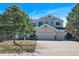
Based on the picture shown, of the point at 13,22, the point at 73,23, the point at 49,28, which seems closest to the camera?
the point at 13,22

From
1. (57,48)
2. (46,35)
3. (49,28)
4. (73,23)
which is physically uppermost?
(73,23)

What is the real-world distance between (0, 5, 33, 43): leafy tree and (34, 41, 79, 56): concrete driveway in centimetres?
84

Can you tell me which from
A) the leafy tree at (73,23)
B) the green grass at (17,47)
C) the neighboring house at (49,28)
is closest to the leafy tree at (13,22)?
the green grass at (17,47)

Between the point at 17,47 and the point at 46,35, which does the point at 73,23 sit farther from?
the point at 17,47

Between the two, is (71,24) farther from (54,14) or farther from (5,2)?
(5,2)

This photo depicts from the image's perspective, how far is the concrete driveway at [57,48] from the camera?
1291cm

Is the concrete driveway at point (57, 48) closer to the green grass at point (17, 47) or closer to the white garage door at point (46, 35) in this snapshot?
the white garage door at point (46, 35)

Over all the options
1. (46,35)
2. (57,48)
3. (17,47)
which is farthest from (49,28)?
(17,47)

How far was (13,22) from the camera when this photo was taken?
13094 millimetres

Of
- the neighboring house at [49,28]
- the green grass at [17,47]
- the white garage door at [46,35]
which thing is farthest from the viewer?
the white garage door at [46,35]

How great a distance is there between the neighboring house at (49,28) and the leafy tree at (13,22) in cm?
41

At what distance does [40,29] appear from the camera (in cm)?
1377

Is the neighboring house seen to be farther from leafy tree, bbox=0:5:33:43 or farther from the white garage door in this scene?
leafy tree, bbox=0:5:33:43

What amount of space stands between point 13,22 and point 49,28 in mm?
1866
